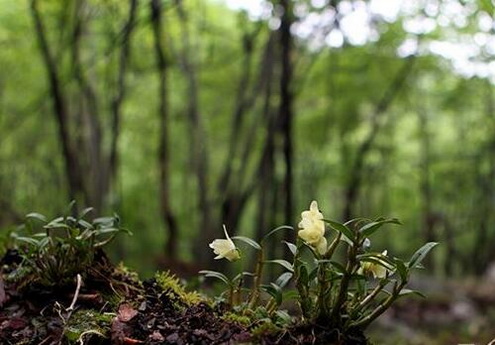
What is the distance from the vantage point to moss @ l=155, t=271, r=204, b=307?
1308 mm

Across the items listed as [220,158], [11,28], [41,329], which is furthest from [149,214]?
[41,329]

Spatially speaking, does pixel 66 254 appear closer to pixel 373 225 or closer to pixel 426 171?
pixel 373 225

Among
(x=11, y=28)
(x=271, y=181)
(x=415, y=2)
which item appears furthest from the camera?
(x=11, y=28)

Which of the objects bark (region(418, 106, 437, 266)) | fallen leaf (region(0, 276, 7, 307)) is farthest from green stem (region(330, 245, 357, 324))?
bark (region(418, 106, 437, 266))

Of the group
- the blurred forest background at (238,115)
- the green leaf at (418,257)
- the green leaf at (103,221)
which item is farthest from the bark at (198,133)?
the green leaf at (418,257)

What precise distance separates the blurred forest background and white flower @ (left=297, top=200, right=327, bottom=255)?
22.0 inches

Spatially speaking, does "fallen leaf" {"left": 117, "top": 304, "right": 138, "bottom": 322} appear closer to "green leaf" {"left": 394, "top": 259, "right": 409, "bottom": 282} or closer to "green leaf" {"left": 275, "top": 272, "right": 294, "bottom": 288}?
"green leaf" {"left": 275, "top": 272, "right": 294, "bottom": 288}

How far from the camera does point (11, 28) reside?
23.0 feet

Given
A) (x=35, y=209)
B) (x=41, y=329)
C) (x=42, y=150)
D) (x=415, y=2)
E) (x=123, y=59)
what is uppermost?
(x=415, y=2)

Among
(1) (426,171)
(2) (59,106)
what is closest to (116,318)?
(2) (59,106)

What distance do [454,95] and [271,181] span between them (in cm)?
327

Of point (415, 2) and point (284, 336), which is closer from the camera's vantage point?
point (284, 336)

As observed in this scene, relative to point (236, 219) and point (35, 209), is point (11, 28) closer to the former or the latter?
point (236, 219)

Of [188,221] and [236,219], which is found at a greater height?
[236,219]
